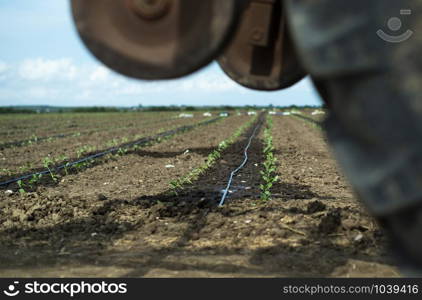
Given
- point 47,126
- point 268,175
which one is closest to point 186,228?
point 268,175

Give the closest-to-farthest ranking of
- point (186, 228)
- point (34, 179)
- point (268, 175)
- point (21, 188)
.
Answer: point (186, 228) → point (21, 188) → point (34, 179) → point (268, 175)

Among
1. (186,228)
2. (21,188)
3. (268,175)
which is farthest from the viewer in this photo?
(268,175)

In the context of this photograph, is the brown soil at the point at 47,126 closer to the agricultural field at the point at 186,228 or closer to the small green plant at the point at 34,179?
the small green plant at the point at 34,179

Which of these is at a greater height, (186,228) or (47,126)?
(186,228)

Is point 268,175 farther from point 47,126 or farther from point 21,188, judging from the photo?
point 47,126

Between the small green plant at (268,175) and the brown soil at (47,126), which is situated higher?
the small green plant at (268,175)

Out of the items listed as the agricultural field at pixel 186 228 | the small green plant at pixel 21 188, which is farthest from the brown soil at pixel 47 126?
the agricultural field at pixel 186 228

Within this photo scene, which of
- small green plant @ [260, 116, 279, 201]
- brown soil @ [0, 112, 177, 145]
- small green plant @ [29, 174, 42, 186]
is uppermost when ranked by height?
small green plant @ [260, 116, 279, 201]

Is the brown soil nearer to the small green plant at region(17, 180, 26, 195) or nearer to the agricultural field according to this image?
the small green plant at region(17, 180, 26, 195)

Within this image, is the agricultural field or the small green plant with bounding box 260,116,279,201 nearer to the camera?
the agricultural field

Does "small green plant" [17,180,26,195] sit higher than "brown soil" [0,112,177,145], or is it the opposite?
"small green plant" [17,180,26,195]

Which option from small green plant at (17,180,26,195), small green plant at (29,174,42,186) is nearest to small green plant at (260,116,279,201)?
small green plant at (17,180,26,195)

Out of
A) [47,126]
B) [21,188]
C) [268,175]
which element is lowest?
[47,126]

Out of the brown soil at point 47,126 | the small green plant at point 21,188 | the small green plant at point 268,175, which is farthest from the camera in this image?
the brown soil at point 47,126
